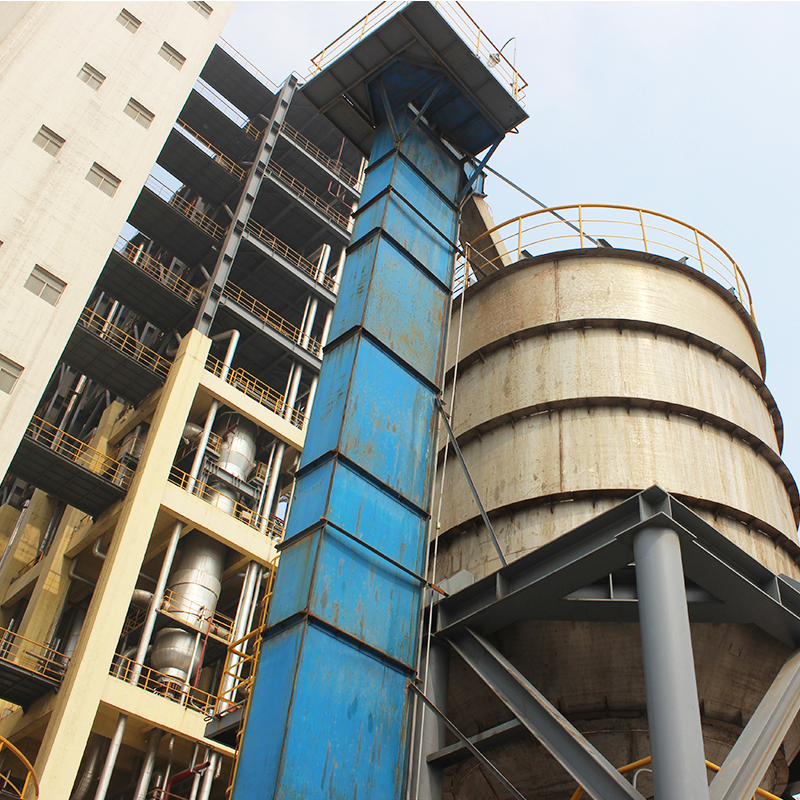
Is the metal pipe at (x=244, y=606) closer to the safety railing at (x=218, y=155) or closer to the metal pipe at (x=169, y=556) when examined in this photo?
the metal pipe at (x=169, y=556)

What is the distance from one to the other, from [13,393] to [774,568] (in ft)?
54.0

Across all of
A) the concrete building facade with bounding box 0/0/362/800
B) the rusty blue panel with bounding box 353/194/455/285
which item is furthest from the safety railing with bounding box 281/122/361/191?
the rusty blue panel with bounding box 353/194/455/285

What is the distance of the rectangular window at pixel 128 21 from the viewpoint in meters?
26.5

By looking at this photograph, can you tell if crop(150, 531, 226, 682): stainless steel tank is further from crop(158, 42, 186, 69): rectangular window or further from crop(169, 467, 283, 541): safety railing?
crop(158, 42, 186, 69): rectangular window

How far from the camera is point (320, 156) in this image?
108 ft

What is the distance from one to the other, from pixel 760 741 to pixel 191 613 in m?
14.4

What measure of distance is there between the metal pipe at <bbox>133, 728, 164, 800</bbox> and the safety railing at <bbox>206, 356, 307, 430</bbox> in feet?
32.8

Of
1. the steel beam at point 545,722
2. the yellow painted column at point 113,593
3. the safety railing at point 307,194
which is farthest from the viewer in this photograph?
the safety railing at point 307,194

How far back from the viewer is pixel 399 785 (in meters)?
8.99

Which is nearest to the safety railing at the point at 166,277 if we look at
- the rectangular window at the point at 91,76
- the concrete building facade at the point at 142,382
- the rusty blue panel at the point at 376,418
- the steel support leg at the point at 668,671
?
the concrete building facade at the point at 142,382

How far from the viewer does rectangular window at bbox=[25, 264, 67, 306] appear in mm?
20500

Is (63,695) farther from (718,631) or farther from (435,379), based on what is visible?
(718,631)

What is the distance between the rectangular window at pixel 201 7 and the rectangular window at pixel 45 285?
43.9ft

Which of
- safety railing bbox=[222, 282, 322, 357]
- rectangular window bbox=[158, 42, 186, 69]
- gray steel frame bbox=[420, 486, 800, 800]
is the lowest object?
gray steel frame bbox=[420, 486, 800, 800]
